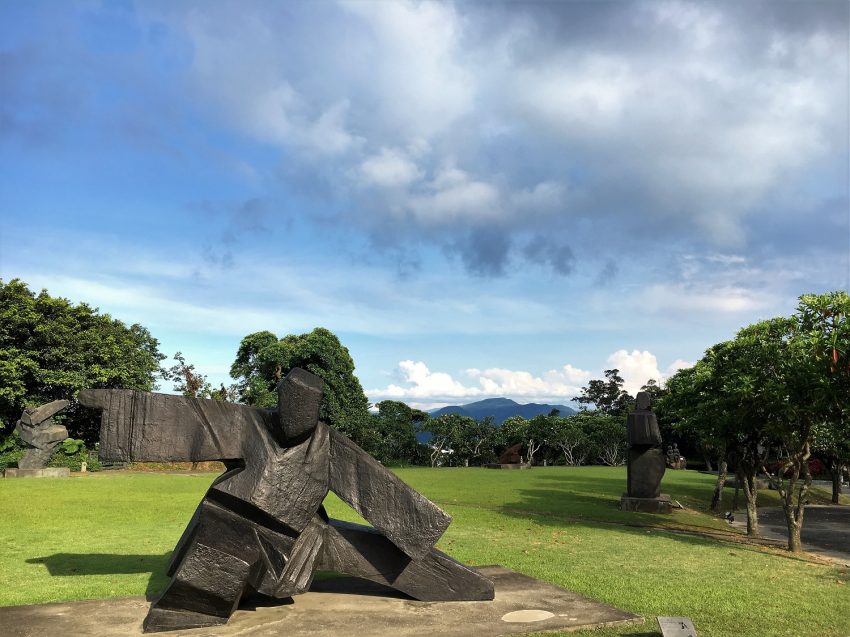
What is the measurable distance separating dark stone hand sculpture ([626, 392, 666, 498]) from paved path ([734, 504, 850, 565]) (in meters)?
2.08

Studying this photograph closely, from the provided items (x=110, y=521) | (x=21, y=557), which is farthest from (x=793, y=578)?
(x=110, y=521)

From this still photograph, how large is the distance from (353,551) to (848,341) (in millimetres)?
7929

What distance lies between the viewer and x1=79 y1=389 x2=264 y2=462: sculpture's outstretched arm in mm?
5742

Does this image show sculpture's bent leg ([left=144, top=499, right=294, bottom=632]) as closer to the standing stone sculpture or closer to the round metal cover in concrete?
the round metal cover in concrete

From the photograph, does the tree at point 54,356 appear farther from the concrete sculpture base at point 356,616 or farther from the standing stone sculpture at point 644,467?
the concrete sculpture base at point 356,616

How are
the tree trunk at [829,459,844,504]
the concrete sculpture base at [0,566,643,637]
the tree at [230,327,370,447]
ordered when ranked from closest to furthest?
1. the concrete sculpture base at [0,566,643,637]
2. the tree trunk at [829,459,844,504]
3. the tree at [230,327,370,447]

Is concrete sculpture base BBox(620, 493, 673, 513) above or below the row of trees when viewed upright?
below

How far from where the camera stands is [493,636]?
17.7ft

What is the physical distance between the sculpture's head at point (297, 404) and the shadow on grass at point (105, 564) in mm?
2856

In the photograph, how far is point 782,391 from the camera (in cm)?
1045

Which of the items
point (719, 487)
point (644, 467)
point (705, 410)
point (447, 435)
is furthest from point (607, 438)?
point (705, 410)

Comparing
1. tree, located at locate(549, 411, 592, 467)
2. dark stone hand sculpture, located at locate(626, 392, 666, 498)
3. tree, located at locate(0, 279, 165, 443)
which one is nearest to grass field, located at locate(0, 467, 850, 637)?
dark stone hand sculpture, located at locate(626, 392, 666, 498)

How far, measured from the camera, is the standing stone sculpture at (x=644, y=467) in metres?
16.2

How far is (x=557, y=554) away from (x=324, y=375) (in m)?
22.9
